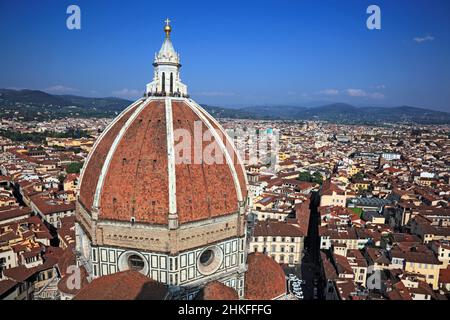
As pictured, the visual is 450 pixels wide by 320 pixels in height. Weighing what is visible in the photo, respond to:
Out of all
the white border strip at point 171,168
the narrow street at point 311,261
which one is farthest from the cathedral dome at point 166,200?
the narrow street at point 311,261

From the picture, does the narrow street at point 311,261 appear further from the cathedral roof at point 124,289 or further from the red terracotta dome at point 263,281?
the cathedral roof at point 124,289

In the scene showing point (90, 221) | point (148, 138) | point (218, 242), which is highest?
point (148, 138)

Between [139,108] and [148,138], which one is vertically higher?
[139,108]
